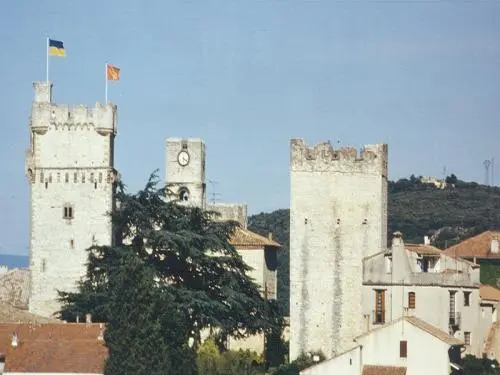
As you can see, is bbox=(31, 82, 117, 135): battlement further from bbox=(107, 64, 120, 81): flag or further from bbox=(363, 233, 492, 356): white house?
bbox=(363, 233, 492, 356): white house

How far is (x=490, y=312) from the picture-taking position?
6519cm

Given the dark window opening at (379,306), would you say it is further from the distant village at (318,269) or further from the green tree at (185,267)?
the green tree at (185,267)

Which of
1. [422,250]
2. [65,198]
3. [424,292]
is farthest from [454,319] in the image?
[65,198]

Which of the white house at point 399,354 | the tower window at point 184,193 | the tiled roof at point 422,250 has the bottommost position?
the white house at point 399,354

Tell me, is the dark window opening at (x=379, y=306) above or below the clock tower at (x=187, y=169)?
below

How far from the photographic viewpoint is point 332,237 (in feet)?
213

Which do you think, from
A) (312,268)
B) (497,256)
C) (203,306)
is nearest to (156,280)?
(203,306)

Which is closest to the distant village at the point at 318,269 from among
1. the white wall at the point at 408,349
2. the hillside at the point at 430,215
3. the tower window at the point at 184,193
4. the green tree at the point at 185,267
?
the white wall at the point at 408,349

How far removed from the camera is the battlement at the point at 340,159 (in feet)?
214

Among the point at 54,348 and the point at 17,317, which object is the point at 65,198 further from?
the point at 54,348

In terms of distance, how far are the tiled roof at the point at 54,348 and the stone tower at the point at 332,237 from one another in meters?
9.99

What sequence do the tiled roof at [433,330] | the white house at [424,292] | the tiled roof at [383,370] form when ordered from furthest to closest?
the white house at [424,292]
the tiled roof at [433,330]
the tiled roof at [383,370]

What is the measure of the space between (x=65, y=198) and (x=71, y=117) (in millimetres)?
4100

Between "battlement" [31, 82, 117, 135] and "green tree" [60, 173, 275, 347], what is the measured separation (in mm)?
8893
